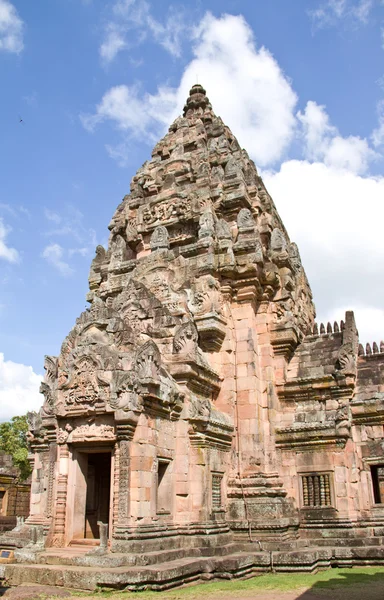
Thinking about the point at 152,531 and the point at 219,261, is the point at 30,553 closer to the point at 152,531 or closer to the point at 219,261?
the point at 152,531

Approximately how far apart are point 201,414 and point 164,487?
5.96ft

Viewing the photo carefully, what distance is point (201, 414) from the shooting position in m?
13.4

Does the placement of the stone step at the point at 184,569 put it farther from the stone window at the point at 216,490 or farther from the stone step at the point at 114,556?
the stone window at the point at 216,490

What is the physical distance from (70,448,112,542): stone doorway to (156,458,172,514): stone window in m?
1.11

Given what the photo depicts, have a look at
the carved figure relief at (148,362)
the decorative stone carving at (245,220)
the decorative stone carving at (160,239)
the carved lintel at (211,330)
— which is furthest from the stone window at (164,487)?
the decorative stone carving at (245,220)

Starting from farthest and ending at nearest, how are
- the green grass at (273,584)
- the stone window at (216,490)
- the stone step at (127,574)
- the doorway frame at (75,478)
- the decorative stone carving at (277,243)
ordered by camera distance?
1. the decorative stone carving at (277,243)
2. the stone window at (216,490)
3. the doorway frame at (75,478)
4. the stone step at (127,574)
5. the green grass at (273,584)

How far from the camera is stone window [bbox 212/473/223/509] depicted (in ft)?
45.1

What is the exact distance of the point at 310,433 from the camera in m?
15.1

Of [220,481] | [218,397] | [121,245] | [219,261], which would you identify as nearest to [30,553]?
[220,481]

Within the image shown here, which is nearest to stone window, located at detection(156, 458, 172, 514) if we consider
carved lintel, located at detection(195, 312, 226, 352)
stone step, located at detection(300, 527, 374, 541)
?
carved lintel, located at detection(195, 312, 226, 352)

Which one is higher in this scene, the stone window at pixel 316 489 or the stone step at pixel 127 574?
the stone window at pixel 316 489

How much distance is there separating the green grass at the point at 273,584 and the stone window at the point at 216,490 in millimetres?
2138

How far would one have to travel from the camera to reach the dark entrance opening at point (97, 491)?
1348 cm

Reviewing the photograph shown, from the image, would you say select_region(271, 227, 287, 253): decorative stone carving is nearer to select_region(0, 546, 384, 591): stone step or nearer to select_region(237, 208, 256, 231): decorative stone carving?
select_region(237, 208, 256, 231): decorative stone carving
